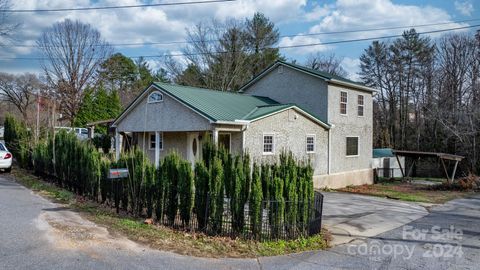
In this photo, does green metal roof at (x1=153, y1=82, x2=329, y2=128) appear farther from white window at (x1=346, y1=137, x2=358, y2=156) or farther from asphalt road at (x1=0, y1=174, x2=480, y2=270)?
asphalt road at (x1=0, y1=174, x2=480, y2=270)

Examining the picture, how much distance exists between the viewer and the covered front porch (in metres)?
15.7

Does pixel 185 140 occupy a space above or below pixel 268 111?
below

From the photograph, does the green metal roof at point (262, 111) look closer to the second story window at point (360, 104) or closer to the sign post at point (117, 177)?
the sign post at point (117, 177)

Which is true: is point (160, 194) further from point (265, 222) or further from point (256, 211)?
point (265, 222)

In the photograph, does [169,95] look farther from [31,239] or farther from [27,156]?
[31,239]

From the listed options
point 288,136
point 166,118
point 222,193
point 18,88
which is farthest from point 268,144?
point 18,88

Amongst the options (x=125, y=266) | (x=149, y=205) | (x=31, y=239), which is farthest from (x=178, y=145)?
(x=125, y=266)

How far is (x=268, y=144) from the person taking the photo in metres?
16.8

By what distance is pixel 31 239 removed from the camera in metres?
6.75

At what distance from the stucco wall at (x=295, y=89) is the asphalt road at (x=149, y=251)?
11785 mm

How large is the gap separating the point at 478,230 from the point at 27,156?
1888 centimetres

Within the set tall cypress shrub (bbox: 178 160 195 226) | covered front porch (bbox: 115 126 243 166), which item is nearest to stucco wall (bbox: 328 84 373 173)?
covered front porch (bbox: 115 126 243 166)

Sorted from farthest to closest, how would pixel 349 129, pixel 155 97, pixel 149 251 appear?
1. pixel 349 129
2. pixel 155 97
3. pixel 149 251

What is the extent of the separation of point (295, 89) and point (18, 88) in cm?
4013
